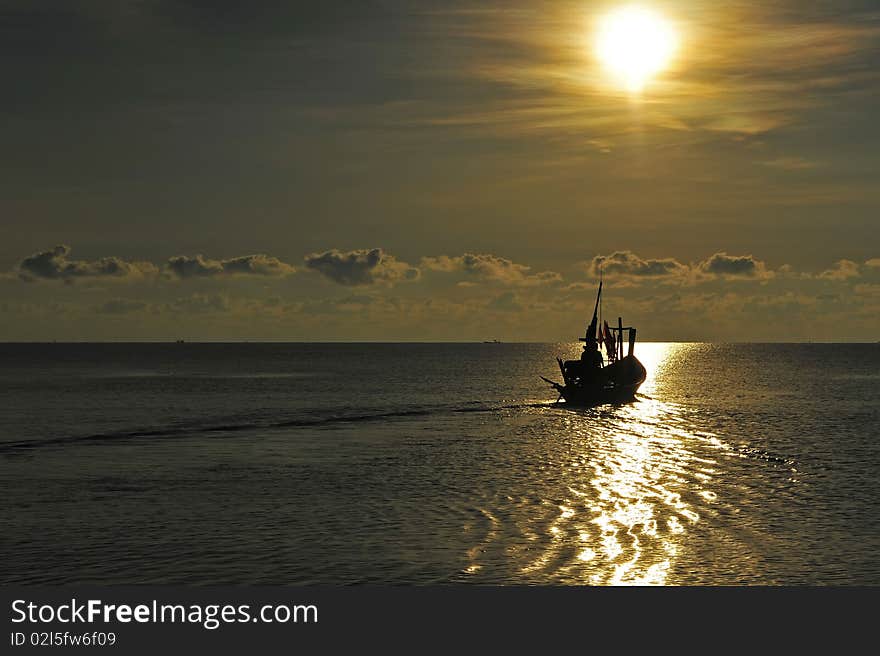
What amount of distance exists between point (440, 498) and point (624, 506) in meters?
7.46

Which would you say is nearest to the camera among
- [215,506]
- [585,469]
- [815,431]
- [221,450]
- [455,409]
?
[215,506]

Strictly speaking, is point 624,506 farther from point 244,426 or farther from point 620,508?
point 244,426

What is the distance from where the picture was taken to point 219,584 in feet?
85.3

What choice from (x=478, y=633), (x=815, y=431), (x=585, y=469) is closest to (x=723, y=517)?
(x=585, y=469)

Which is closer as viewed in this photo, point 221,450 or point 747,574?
point 747,574

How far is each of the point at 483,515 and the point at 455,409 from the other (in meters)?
61.1

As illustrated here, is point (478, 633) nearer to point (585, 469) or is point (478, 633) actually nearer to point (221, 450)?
point (585, 469)

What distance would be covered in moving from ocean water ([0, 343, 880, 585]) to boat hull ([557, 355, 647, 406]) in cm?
928

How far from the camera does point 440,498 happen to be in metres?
40.8

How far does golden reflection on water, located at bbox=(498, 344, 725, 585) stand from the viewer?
27.4 m

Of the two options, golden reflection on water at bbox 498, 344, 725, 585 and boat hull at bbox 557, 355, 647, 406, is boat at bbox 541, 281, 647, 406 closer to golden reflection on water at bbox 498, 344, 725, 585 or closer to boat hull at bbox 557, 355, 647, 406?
boat hull at bbox 557, 355, 647, 406

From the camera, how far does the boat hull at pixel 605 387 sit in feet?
324

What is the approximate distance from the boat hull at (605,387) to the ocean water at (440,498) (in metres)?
9.28

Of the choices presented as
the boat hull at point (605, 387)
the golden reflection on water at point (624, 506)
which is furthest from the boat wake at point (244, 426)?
the golden reflection on water at point (624, 506)
